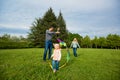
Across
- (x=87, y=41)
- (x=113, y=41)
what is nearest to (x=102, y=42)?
(x=113, y=41)

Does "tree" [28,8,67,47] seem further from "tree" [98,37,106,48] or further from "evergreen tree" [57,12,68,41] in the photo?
"tree" [98,37,106,48]

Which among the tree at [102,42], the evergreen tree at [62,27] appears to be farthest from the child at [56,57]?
the tree at [102,42]

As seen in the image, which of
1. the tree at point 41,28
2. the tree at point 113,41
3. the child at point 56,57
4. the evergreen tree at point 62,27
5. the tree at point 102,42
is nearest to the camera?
the child at point 56,57

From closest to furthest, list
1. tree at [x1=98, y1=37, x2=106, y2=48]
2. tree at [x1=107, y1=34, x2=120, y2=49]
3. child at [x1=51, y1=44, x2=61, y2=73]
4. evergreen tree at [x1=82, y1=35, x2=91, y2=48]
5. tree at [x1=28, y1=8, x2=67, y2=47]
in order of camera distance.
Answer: child at [x1=51, y1=44, x2=61, y2=73] → tree at [x1=28, y1=8, x2=67, y2=47] → tree at [x1=107, y1=34, x2=120, y2=49] → tree at [x1=98, y1=37, x2=106, y2=48] → evergreen tree at [x1=82, y1=35, x2=91, y2=48]

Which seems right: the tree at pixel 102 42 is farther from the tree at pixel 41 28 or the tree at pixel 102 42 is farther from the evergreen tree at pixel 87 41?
the tree at pixel 41 28

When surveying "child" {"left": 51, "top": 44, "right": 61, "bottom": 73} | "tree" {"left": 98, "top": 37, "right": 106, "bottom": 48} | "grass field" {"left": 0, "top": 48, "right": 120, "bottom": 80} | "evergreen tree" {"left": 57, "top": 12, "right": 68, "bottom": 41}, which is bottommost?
"grass field" {"left": 0, "top": 48, "right": 120, "bottom": 80}

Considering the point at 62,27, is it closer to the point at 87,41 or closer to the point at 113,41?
the point at 113,41

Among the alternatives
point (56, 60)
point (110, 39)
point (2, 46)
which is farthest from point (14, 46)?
point (110, 39)

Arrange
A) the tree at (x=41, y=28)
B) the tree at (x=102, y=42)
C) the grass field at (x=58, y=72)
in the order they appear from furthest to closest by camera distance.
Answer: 1. the tree at (x=102, y=42)
2. the tree at (x=41, y=28)
3. the grass field at (x=58, y=72)

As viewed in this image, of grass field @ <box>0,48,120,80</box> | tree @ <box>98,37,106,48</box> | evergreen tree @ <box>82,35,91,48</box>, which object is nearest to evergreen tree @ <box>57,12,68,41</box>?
tree @ <box>98,37,106,48</box>

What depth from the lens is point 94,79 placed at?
237 inches

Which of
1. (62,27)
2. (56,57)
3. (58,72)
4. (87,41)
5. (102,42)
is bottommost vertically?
(58,72)

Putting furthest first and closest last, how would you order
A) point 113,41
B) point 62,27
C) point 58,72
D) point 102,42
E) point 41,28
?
point 102,42 < point 113,41 < point 62,27 < point 41,28 < point 58,72

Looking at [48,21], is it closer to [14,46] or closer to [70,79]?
[14,46]
